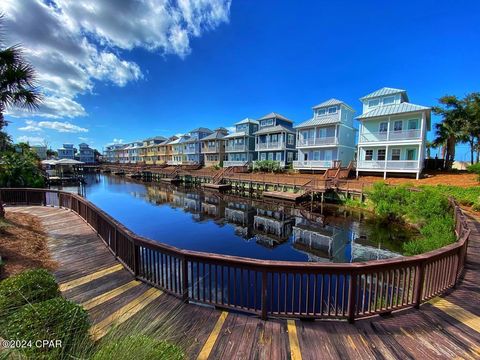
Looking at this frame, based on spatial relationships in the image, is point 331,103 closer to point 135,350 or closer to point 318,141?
point 318,141

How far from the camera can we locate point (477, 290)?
4703mm

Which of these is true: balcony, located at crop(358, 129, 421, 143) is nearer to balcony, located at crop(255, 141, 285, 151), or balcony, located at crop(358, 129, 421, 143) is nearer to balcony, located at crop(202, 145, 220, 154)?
balcony, located at crop(255, 141, 285, 151)

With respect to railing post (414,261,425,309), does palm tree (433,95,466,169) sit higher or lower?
higher

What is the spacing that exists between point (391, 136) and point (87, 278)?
89.1ft

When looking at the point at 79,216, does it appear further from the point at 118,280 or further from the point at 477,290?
the point at 477,290

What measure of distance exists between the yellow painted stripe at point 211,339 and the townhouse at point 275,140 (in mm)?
31188

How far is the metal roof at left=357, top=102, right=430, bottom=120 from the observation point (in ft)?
68.2

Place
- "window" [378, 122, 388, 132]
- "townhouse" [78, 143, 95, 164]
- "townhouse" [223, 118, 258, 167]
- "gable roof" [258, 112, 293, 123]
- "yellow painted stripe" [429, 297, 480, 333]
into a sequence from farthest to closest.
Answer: "townhouse" [78, 143, 95, 164]
"townhouse" [223, 118, 258, 167]
"gable roof" [258, 112, 293, 123]
"window" [378, 122, 388, 132]
"yellow painted stripe" [429, 297, 480, 333]

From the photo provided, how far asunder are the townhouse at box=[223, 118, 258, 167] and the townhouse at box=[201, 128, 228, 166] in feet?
10.8

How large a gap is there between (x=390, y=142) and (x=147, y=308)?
26099 mm

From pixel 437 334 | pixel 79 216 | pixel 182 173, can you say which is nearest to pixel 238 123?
pixel 182 173

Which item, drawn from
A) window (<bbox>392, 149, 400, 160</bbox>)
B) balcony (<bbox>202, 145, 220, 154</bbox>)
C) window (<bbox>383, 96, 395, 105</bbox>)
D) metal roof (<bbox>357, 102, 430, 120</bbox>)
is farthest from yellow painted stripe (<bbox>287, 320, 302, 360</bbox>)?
balcony (<bbox>202, 145, 220, 154</bbox>)

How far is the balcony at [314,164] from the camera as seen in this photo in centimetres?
2725

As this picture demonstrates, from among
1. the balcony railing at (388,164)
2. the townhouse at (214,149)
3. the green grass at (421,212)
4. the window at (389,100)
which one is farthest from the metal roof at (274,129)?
the green grass at (421,212)
